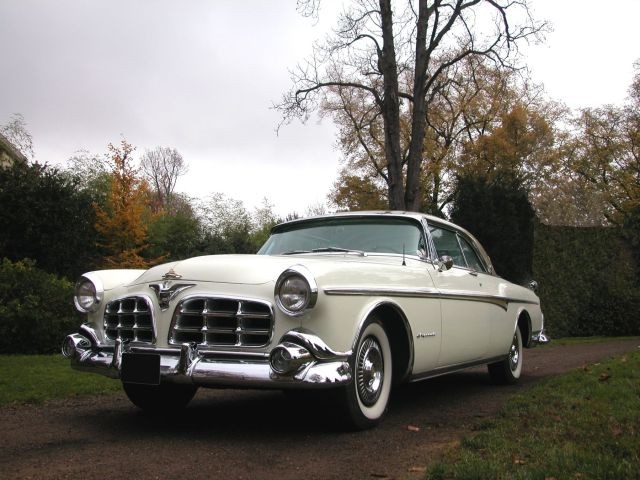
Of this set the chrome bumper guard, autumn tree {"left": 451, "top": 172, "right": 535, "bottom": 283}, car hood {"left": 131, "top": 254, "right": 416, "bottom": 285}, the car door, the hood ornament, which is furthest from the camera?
autumn tree {"left": 451, "top": 172, "right": 535, "bottom": 283}

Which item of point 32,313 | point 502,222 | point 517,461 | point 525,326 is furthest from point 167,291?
point 502,222

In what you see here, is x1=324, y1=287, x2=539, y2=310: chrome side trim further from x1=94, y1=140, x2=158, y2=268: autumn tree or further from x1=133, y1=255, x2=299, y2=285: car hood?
x1=94, y1=140, x2=158, y2=268: autumn tree

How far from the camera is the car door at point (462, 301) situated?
217 inches

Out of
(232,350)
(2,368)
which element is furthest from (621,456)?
(2,368)

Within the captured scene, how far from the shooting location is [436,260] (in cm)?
571

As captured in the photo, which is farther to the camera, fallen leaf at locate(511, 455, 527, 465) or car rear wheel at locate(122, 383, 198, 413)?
car rear wheel at locate(122, 383, 198, 413)

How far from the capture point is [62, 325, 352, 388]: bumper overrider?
3.85 meters

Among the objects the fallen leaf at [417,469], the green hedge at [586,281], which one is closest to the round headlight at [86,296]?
the fallen leaf at [417,469]

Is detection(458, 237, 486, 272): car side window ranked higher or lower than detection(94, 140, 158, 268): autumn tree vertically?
lower

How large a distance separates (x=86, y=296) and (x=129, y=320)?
57 cm

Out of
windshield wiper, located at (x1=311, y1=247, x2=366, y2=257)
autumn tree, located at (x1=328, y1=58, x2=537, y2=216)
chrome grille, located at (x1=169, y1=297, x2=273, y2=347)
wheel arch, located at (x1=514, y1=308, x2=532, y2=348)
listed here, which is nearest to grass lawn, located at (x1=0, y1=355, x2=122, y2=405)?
chrome grille, located at (x1=169, y1=297, x2=273, y2=347)

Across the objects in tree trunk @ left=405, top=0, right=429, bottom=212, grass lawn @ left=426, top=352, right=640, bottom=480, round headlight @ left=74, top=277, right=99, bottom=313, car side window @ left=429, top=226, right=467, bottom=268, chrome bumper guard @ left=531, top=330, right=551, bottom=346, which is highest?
tree trunk @ left=405, top=0, right=429, bottom=212

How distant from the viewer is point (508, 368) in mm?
7281

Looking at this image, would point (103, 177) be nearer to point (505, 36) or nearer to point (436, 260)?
point (505, 36)
